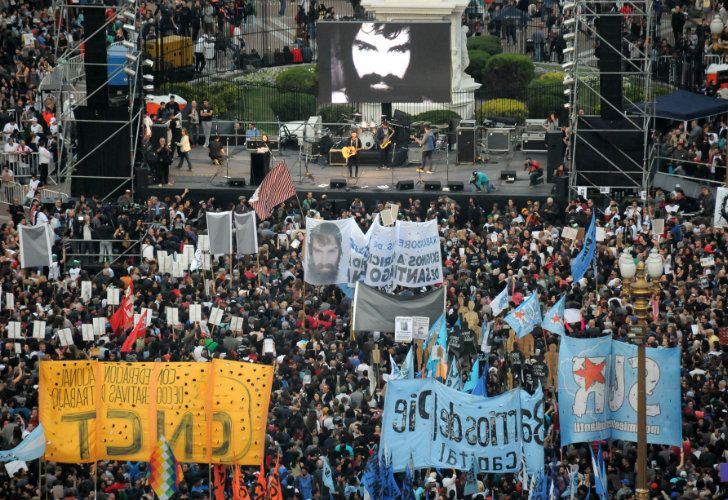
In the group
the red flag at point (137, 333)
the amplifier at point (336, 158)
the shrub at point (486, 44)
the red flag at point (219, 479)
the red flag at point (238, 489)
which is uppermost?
the shrub at point (486, 44)

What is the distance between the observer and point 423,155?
52.9 m

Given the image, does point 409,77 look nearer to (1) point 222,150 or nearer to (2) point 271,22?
(1) point 222,150

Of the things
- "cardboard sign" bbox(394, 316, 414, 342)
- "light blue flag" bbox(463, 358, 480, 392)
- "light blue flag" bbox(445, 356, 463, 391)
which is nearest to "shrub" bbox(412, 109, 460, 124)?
"cardboard sign" bbox(394, 316, 414, 342)

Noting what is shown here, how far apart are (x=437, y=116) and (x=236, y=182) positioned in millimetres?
8532

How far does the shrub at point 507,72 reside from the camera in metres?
60.6

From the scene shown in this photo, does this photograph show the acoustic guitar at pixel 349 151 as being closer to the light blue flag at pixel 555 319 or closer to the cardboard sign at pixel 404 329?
the cardboard sign at pixel 404 329

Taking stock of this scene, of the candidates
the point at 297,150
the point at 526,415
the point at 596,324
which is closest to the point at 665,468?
the point at 526,415

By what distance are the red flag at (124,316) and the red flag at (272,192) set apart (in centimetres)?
668

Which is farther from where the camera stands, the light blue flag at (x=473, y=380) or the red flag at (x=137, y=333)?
the red flag at (x=137, y=333)

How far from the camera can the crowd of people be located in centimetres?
3319

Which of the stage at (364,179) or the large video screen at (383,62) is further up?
the large video screen at (383,62)

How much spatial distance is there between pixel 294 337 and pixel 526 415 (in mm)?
7674

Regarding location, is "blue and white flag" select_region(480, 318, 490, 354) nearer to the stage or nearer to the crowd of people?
the crowd of people

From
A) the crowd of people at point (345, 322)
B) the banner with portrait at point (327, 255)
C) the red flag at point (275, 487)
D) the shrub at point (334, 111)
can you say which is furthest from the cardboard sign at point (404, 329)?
the shrub at point (334, 111)
